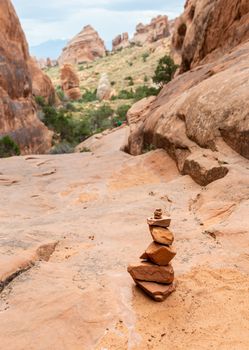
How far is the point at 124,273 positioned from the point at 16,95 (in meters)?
21.8

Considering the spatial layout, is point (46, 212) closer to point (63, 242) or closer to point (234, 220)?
point (63, 242)

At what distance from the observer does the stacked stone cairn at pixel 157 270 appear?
3.60 m

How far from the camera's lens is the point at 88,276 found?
4.06 metres

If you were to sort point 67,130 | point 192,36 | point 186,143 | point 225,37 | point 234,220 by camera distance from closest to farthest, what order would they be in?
point 234,220 < point 186,143 < point 225,37 < point 192,36 < point 67,130

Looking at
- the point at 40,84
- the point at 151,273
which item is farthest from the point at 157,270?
the point at 40,84

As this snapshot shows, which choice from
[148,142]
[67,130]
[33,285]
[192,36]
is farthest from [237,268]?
[67,130]

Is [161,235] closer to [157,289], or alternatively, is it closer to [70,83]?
[157,289]

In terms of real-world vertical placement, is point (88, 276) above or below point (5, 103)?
below

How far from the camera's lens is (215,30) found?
16.1 meters

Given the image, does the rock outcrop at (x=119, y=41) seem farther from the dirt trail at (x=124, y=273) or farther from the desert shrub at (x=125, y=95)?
the dirt trail at (x=124, y=273)

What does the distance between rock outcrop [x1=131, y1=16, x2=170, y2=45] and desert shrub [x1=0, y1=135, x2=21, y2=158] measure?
56.4 metres

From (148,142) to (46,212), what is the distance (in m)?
5.83

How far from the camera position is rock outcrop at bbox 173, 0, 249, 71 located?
1496 centimetres

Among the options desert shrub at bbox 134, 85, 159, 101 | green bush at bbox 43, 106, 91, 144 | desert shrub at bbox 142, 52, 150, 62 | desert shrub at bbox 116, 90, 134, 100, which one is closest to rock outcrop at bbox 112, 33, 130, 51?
desert shrub at bbox 142, 52, 150, 62
